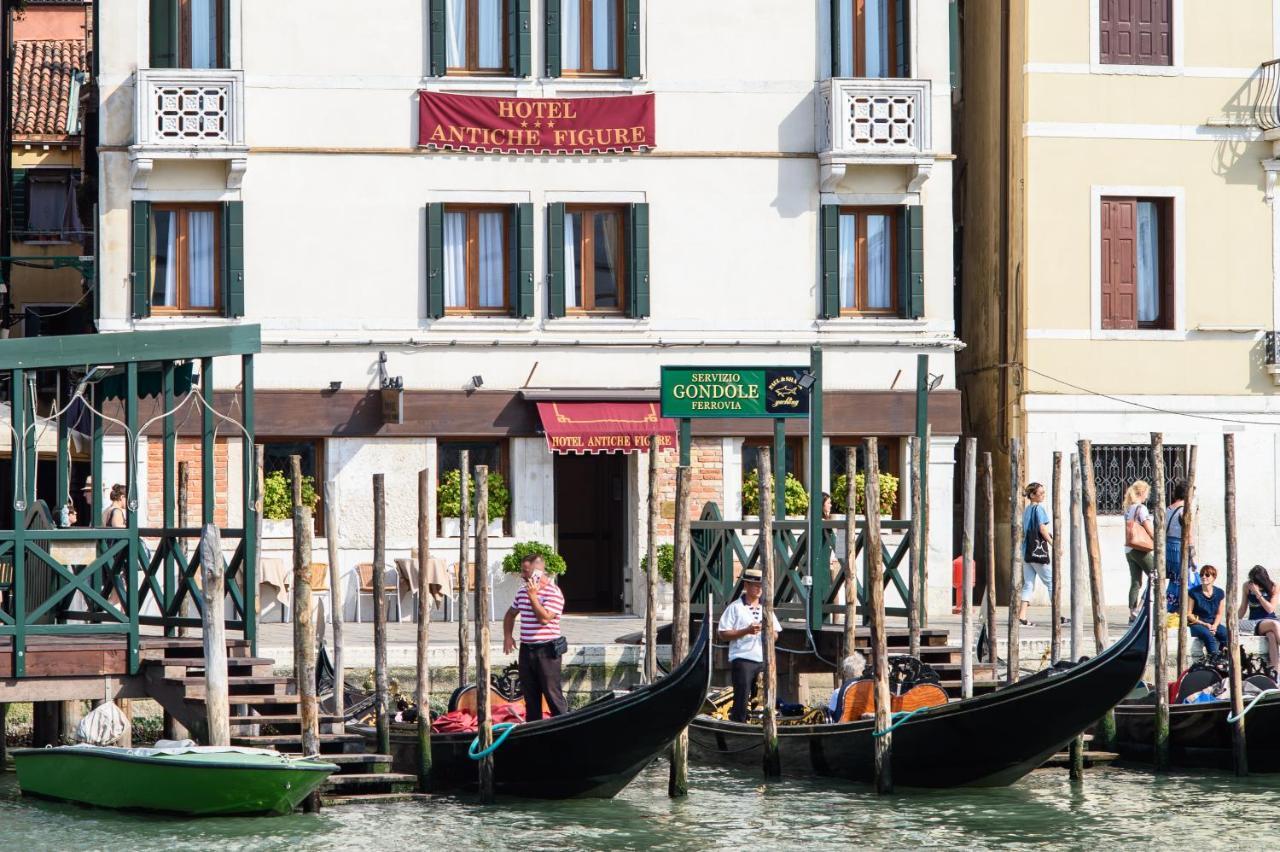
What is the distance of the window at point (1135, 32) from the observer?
2428 cm

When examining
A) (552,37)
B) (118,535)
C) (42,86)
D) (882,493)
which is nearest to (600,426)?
(882,493)

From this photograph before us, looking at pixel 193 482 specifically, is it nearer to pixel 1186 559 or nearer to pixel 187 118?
pixel 187 118

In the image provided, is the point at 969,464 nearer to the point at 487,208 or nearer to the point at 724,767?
the point at 724,767

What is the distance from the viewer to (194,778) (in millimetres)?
14500

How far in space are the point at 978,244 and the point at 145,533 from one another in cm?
1233

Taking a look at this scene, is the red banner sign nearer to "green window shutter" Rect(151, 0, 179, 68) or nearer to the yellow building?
"green window shutter" Rect(151, 0, 179, 68)

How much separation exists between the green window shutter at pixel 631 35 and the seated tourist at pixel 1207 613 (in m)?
7.83

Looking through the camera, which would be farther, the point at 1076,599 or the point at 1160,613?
the point at 1076,599

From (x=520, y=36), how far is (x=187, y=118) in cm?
344

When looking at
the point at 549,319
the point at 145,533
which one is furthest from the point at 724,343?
the point at 145,533

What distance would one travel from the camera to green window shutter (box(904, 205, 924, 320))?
2367 cm

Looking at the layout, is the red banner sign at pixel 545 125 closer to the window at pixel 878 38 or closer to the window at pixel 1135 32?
the window at pixel 878 38

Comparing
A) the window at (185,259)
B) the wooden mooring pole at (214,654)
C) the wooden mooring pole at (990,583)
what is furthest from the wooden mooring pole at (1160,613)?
the window at (185,259)

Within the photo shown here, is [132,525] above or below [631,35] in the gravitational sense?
below
